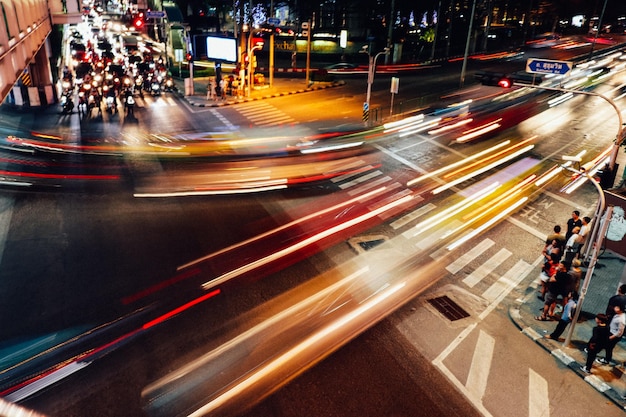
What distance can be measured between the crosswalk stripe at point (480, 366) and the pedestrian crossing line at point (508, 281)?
71.7 inches

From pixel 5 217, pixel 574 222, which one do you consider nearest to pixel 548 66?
pixel 574 222

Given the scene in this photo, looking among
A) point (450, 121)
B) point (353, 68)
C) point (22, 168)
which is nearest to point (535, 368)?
point (22, 168)

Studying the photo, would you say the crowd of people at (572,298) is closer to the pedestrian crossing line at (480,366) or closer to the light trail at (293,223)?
the pedestrian crossing line at (480,366)

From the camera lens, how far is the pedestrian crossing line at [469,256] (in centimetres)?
1368

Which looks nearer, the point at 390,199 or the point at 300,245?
the point at 300,245

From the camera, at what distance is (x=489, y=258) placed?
47.2 feet

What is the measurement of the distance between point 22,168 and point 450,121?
2558 cm

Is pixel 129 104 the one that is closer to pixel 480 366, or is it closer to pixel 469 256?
pixel 469 256

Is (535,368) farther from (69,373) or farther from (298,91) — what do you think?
(298,91)

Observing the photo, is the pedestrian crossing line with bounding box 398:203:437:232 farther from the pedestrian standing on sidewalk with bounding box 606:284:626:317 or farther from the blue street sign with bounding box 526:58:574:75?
the pedestrian standing on sidewalk with bounding box 606:284:626:317

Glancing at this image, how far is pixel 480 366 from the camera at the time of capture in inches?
385

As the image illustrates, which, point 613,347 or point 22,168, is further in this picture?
point 22,168

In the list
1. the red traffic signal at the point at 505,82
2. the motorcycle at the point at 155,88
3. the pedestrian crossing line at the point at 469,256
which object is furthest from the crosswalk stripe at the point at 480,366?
the motorcycle at the point at 155,88

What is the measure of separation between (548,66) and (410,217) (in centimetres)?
689
